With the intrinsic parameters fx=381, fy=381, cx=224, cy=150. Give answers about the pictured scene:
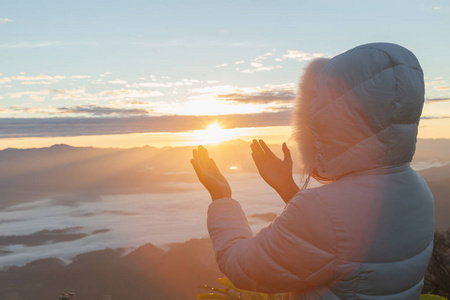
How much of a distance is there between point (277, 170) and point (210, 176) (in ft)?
1.16

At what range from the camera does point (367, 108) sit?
1325 millimetres

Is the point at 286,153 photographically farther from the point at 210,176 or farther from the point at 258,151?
the point at 210,176

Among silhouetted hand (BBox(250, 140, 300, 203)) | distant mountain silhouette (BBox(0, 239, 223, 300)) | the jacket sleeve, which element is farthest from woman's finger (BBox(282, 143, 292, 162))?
distant mountain silhouette (BBox(0, 239, 223, 300))

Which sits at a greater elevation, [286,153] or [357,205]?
[286,153]

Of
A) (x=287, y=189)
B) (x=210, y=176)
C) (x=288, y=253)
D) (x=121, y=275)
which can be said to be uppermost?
(x=210, y=176)

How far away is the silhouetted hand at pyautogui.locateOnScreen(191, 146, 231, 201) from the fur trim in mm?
365

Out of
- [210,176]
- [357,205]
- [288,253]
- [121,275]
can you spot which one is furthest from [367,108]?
[121,275]

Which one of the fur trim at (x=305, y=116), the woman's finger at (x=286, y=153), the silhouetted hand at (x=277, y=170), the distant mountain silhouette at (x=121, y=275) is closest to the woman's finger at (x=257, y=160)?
the silhouetted hand at (x=277, y=170)

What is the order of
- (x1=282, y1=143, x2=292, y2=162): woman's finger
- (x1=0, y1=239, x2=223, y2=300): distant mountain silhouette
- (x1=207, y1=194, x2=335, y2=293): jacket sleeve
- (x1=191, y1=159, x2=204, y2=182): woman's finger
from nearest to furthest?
(x1=207, y1=194, x2=335, y2=293): jacket sleeve, (x1=191, y1=159, x2=204, y2=182): woman's finger, (x1=282, y1=143, x2=292, y2=162): woman's finger, (x1=0, y1=239, x2=223, y2=300): distant mountain silhouette

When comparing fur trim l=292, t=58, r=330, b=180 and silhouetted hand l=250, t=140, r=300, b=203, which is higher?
fur trim l=292, t=58, r=330, b=180

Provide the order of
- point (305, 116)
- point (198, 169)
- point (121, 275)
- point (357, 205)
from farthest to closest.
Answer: point (121, 275) < point (198, 169) < point (305, 116) < point (357, 205)

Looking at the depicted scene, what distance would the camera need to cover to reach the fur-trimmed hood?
132 centimetres

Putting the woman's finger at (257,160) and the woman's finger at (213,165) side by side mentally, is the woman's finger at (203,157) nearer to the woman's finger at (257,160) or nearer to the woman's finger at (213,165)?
the woman's finger at (213,165)

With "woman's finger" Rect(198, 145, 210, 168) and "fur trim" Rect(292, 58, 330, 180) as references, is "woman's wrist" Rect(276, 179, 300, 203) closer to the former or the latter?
"fur trim" Rect(292, 58, 330, 180)
